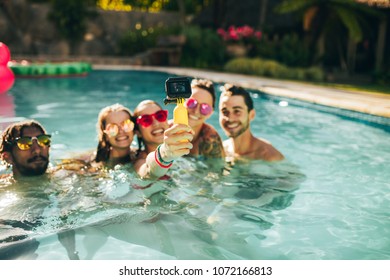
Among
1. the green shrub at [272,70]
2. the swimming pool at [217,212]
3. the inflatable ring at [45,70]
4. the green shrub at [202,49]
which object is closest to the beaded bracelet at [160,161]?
the swimming pool at [217,212]

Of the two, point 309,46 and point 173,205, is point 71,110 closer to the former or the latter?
point 173,205

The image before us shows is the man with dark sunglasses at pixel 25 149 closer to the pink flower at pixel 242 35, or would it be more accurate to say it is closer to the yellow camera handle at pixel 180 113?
the yellow camera handle at pixel 180 113

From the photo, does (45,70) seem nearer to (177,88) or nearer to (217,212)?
(217,212)

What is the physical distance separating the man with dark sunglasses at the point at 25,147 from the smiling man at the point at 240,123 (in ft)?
6.65

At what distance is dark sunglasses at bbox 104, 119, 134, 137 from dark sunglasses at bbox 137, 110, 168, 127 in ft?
0.42

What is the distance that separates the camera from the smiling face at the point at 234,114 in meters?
4.94

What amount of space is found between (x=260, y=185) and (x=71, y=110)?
22.4 ft

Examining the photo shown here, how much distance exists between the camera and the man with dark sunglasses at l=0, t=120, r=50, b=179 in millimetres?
3996

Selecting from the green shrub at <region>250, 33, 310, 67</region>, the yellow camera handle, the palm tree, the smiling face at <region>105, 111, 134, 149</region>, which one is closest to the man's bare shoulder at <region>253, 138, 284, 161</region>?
the smiling face at <region>105, 111, 134, 149</region>

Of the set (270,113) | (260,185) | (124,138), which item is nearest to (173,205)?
(124,138)

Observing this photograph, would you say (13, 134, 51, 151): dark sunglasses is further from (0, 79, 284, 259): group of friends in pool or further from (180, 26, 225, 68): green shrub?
(180, 26, 225, 68): green shrub

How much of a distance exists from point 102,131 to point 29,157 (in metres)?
0.74

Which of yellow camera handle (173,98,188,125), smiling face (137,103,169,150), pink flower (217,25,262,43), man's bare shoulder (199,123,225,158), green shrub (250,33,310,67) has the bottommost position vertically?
man's bare shoulder (199,123,225,158)
